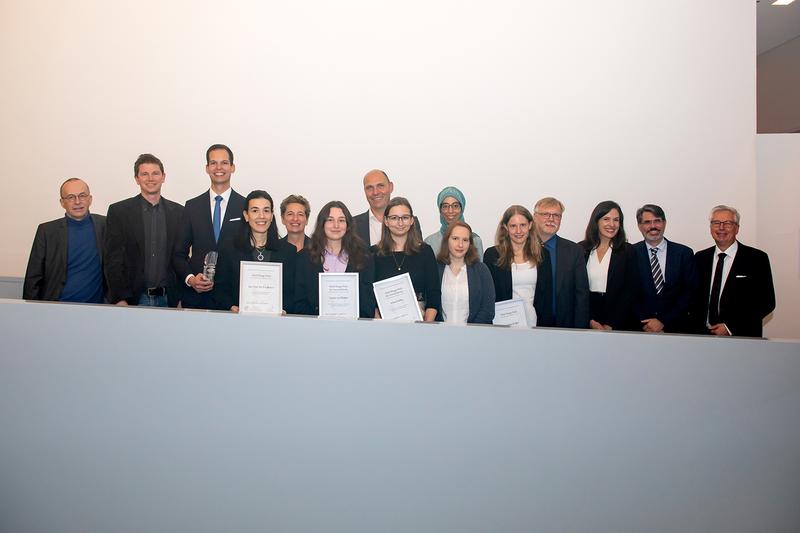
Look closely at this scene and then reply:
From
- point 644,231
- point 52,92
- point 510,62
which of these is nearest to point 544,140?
point 510,62

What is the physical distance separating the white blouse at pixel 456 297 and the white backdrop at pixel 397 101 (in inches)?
58.3

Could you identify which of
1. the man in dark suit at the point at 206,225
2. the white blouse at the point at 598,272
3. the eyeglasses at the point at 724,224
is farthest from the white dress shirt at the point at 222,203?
the eyeglasses at the point at 724,224

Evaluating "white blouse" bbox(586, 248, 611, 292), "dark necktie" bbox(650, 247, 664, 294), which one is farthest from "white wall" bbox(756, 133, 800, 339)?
"white blouse" bbox(586, 248, 611, 292)

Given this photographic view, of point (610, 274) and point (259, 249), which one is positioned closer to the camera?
point (259, 249)

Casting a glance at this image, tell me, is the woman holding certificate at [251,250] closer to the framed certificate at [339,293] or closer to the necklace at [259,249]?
the necklace at [259,249]

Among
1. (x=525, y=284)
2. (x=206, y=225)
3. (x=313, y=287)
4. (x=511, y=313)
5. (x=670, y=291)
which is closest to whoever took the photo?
(x=511, y=313)

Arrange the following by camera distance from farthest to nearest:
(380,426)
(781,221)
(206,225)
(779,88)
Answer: (779,88), (781,221), (206,225), (380,426)

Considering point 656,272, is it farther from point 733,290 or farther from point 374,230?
point 374,230

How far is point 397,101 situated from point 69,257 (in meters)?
2.73

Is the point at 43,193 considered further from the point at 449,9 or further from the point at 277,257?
the point at 449,9

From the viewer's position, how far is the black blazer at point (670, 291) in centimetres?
423

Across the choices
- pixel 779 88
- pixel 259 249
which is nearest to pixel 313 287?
pixel 259 249

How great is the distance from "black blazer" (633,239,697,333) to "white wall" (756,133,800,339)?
39.0 inches

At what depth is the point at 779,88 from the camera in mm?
7336
